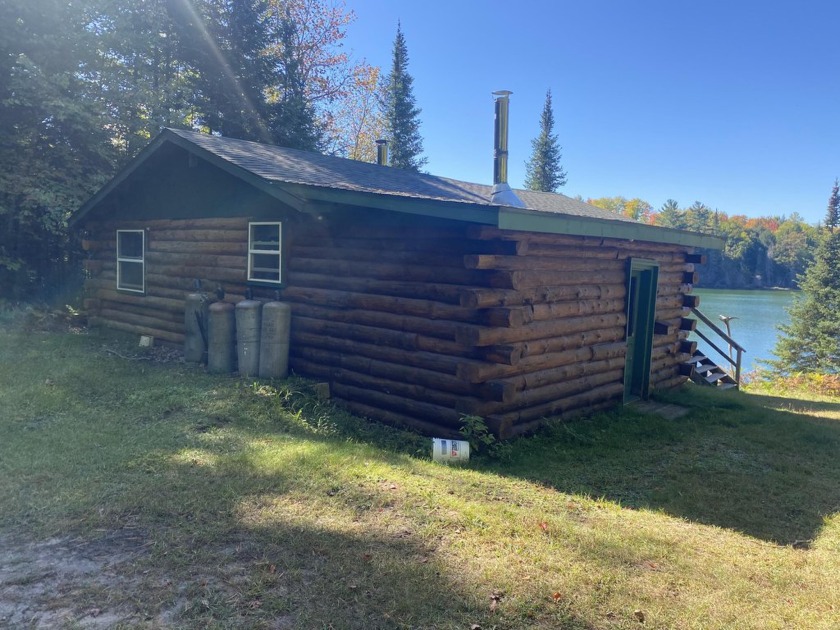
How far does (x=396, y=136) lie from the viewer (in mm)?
35969

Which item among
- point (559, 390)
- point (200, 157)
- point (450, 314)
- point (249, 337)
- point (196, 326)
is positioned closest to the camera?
point (450, 314)

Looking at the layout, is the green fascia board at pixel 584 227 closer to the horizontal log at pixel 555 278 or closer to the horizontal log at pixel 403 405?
the horizontal log at pixel 555 278

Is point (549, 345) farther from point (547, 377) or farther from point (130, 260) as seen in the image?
point (130, 260)

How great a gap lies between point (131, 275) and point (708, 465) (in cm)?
1039

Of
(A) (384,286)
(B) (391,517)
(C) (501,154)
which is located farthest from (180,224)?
(B) (391,517)

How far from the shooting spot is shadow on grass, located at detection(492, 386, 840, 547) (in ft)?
16.4

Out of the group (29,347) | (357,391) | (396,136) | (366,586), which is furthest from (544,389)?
(396,136)

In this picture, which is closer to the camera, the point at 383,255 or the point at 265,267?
the point at 383,255

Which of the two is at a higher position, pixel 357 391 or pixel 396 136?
pixel 396 136

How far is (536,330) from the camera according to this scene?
6.78 m

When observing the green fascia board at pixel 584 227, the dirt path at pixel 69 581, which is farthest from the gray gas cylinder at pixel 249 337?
the dirt path at pixel 69 581

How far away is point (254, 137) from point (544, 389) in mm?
18023

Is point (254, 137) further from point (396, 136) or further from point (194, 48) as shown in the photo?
point (396, 136)

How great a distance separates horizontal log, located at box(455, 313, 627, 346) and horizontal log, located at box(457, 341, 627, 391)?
23cm
